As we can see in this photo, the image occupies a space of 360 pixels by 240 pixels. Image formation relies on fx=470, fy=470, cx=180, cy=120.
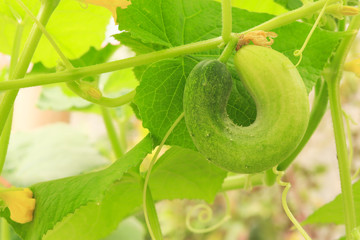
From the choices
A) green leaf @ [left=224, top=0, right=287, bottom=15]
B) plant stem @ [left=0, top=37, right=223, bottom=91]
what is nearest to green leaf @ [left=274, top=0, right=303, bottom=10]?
green leaf @ [left=224, top=0, right=287, bottom=15]

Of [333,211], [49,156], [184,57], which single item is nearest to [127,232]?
[49,156]

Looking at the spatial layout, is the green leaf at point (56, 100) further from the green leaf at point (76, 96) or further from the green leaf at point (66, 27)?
the green leaf at point (66, 27)

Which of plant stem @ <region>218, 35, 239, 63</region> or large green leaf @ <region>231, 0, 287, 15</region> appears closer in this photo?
plant stem @ <region>218, 35, 239, 63</region>

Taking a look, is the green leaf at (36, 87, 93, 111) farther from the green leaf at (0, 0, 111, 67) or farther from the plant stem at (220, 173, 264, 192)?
the plant stem at (220, 173, 264, 192)

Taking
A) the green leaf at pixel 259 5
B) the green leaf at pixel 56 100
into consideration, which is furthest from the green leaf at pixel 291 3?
the green leaf at pixel 56 100

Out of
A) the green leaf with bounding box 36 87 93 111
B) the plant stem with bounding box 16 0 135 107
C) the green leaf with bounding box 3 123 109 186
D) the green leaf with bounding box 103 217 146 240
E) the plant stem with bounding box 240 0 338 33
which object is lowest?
the green leaf with bounding box 103 217 146 240

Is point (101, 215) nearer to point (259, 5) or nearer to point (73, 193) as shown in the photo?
point (73, 193)

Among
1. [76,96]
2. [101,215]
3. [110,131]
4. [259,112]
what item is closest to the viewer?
[259,112]
